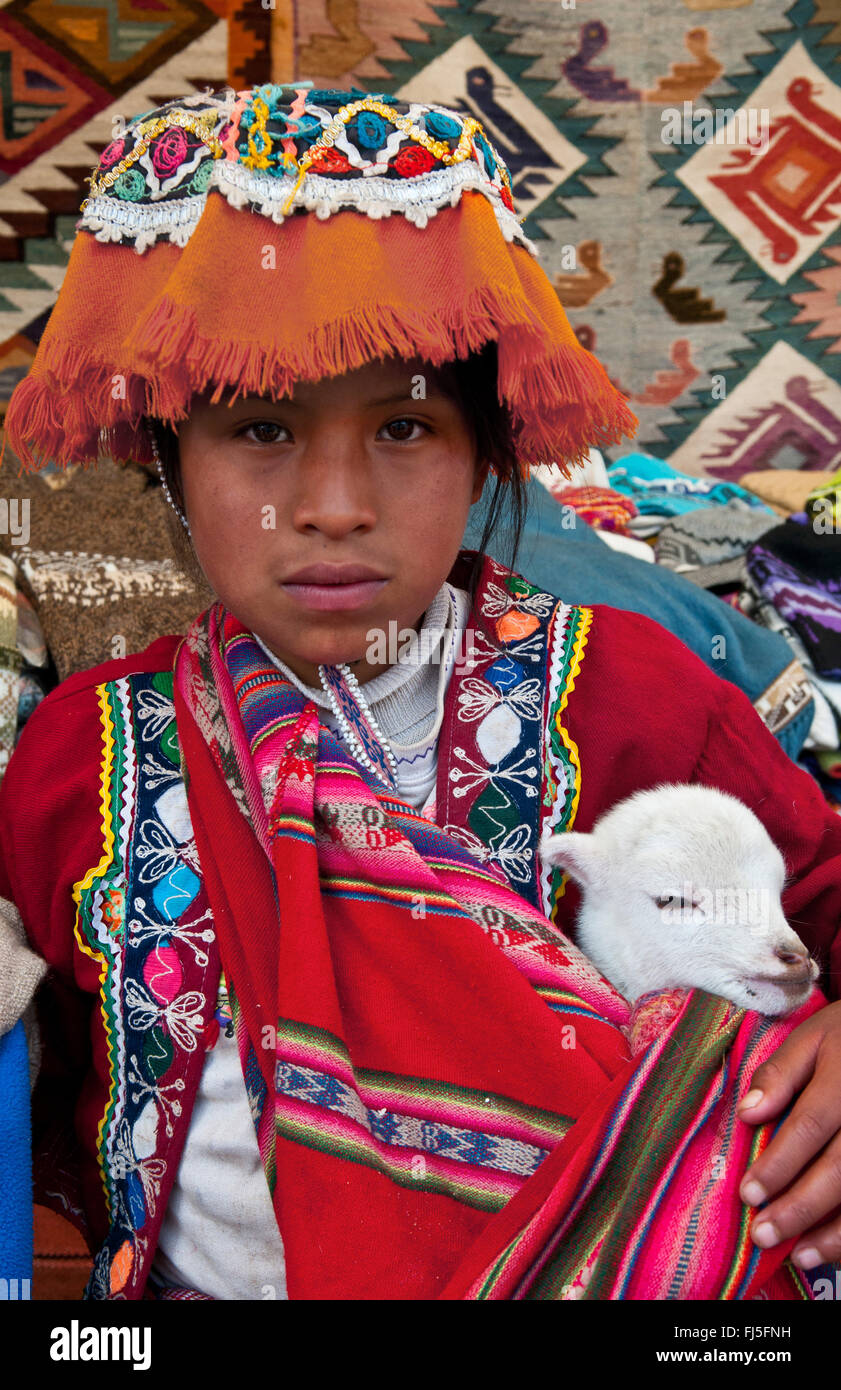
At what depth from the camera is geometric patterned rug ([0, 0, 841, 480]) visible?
8.29ft

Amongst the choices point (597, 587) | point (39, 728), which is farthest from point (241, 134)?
point (597, 587)

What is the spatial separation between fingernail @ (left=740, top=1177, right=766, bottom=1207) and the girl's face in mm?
456

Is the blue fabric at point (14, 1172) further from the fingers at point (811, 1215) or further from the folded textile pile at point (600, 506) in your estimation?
the folded textile pile at point (600, 506)

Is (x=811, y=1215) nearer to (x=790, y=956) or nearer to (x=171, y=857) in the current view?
(x=790, y=956)

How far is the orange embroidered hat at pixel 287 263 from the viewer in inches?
29.1

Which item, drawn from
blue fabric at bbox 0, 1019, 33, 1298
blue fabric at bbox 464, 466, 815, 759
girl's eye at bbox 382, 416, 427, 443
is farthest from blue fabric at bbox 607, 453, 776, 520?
blue fabric at bbox 0, 1019, 33, 1298

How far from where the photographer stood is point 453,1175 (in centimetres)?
81

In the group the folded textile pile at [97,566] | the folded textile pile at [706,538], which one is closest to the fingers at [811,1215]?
the folded textile pile at [97,566]

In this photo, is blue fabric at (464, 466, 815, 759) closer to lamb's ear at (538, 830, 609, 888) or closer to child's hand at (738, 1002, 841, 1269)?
lamb's ear at (538, 830, 609, 888)

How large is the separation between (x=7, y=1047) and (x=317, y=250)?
0.61 meters

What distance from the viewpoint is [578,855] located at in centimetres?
91

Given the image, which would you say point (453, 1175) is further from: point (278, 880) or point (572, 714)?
point (572, 714)

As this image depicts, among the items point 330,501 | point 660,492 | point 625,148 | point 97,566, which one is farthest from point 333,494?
point 625,148

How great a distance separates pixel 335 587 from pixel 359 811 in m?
0.17
